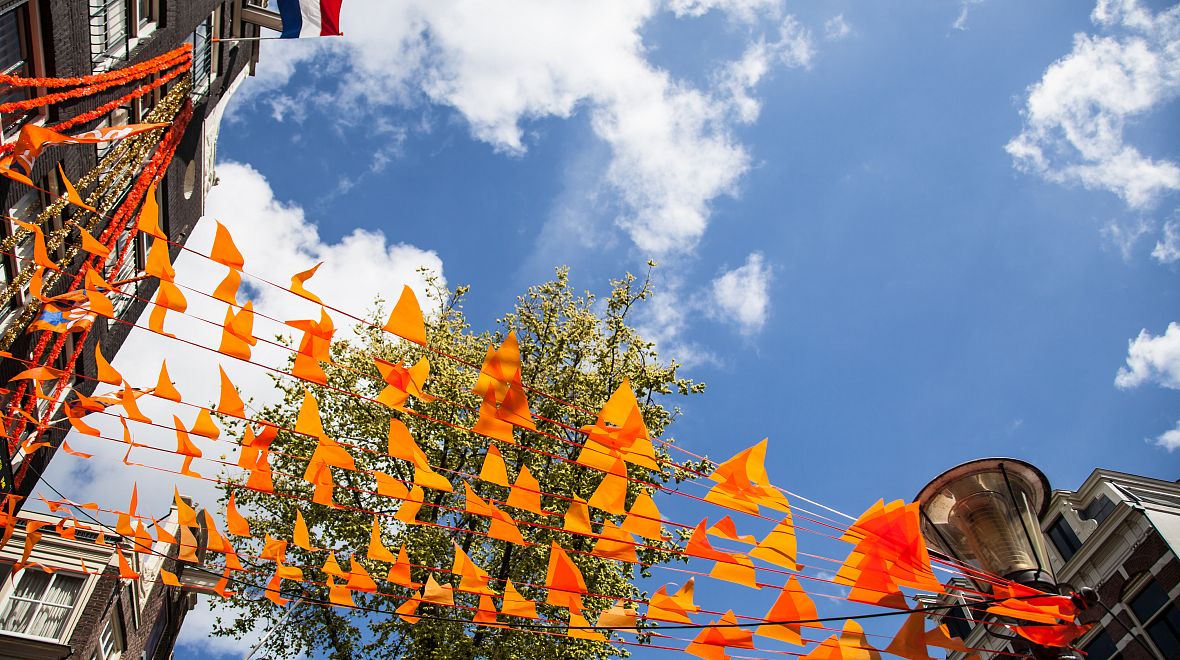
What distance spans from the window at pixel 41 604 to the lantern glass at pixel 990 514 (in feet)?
60.9

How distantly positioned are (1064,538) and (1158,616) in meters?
3.61

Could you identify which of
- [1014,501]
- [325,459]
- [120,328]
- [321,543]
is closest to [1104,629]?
[1014,501]

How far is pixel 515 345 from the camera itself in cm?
444

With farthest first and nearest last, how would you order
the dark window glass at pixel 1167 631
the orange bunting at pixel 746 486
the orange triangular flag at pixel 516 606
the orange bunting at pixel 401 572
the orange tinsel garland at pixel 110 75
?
the dark window glass at pixel 1167 631
the orange tinsel garland at pixel 110 75
the orange bunting at pixel 401 572
the orange triangular flag at pixel 516 606
the orange bunting at pixel 746 486

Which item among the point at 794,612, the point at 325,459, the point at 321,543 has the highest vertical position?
the point at 321,543

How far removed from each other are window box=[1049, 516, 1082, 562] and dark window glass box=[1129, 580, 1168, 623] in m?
2.12

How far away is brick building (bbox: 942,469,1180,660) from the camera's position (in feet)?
49.0

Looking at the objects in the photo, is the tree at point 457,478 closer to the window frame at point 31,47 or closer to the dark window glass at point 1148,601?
the window frame at point 31,47

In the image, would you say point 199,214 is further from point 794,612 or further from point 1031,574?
point 1031,574

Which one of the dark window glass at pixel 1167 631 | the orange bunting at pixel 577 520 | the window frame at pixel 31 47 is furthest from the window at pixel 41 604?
the dark window glass at pixel 1167 631

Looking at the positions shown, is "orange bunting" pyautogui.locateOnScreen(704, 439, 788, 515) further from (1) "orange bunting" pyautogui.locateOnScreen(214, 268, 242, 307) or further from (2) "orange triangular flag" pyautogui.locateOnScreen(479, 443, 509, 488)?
(1) "orange bunting" pyautogui.locateOnScreen(214, 268, 242, 307)

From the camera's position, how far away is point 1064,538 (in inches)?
729

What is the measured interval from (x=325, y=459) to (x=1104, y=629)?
19416 millimetres

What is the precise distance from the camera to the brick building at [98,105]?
9.08m
